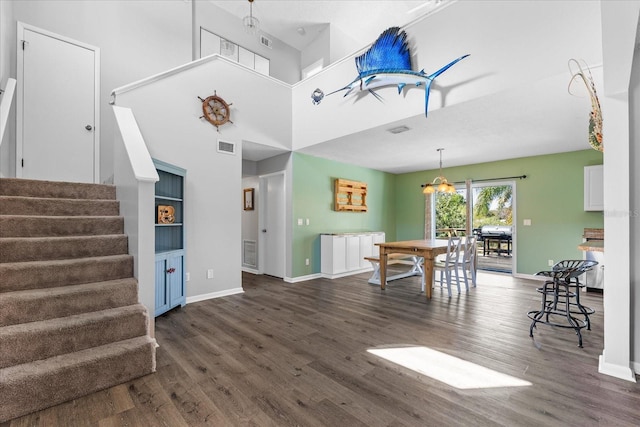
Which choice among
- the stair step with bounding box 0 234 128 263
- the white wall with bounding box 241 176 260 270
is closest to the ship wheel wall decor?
the white wall with bounding box 241 176 260 270

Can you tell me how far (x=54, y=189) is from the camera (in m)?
2.93

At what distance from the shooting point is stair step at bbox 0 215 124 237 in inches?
95.2

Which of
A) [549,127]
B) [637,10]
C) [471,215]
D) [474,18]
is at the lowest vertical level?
[471,215]

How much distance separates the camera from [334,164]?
612 centimetres

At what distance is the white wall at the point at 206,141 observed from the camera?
382 centimetres

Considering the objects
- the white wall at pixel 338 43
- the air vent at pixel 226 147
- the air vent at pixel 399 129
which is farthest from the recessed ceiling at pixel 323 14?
the air vent at pixel 226 147

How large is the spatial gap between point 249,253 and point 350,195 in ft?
8.38

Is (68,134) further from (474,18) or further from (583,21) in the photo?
(583,21)

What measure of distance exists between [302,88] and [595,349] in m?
5.02

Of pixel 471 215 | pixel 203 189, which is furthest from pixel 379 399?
pixel 471 215

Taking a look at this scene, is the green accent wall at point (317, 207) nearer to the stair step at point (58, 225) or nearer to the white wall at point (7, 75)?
the stair step at point (58, 225)

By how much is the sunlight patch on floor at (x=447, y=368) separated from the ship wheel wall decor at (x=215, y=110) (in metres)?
3.67

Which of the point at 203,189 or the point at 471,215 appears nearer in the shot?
the point at 203,189

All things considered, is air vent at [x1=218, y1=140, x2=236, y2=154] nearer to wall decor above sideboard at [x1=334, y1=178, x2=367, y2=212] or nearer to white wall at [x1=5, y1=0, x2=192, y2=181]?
white wall at [x1=5, y1=0, x2=192, y2=181]
